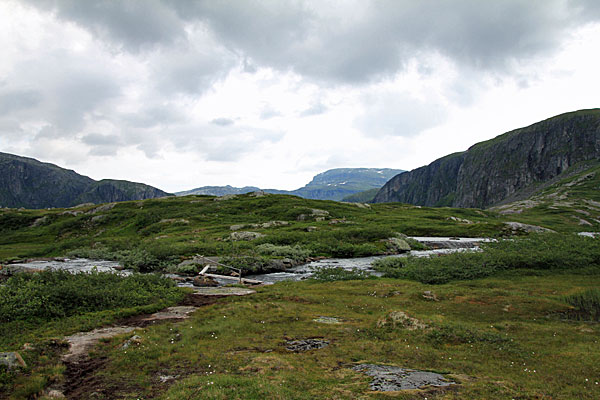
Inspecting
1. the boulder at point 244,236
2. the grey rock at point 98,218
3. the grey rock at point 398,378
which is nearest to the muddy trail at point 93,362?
the grey rock at point 398,378

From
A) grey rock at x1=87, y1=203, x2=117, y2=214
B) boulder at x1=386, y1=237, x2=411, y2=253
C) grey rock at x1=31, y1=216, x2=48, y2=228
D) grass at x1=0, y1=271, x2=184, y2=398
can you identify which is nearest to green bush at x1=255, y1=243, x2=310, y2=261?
boulder at x1=386, y1=237, x2=411, y2=253

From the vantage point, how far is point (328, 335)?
17953mm

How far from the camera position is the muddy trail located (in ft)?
37.6

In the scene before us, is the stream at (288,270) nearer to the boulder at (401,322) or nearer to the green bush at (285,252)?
the green bush at (285,252)

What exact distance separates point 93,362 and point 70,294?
999 centimetres

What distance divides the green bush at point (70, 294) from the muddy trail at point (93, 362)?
3130mm

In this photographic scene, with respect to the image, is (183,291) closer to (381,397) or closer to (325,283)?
(325,283)

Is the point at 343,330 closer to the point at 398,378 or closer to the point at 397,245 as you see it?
the point at 398,378

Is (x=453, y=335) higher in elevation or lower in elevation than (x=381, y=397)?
lower

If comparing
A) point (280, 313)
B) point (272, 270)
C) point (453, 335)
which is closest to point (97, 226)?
point (272, 270)

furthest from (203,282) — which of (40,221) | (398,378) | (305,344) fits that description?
(40,221)

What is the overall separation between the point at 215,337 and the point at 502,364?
548 inches

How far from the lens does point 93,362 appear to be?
46.3 feet

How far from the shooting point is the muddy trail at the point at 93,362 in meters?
11.4
